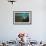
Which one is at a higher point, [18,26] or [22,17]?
[22,17]

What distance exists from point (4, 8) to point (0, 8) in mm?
161

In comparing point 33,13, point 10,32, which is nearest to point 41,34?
point 33,13

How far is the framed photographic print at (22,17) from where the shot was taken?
5562mm

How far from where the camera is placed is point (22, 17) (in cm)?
558

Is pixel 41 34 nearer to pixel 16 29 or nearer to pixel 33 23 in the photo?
pixel 33 23

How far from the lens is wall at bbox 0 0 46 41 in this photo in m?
5.55

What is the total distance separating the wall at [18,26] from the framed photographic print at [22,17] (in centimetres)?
12

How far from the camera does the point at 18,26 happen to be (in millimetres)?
5586

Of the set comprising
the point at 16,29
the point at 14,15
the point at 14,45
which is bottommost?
the point at 14,45

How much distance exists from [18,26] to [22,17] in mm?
395

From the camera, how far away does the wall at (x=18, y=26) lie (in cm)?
555

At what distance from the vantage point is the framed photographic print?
5.56 metres

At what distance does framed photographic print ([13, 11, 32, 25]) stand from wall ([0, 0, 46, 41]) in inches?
4.7

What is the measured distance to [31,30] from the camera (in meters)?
5.57
